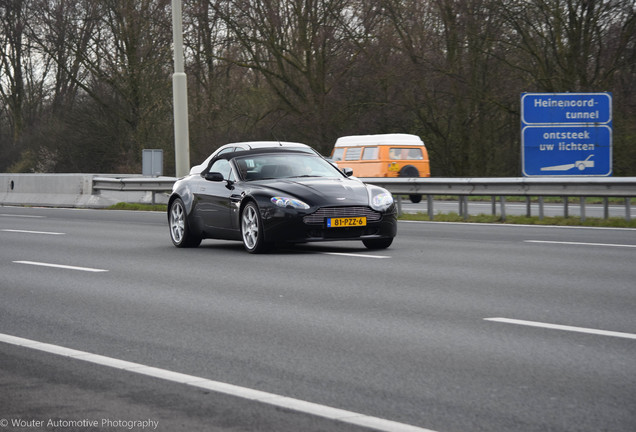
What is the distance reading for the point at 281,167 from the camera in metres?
14.6

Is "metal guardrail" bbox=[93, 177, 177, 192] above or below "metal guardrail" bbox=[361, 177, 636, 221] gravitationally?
above

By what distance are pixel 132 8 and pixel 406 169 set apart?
61.0 feet

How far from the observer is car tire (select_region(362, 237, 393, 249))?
552 inches

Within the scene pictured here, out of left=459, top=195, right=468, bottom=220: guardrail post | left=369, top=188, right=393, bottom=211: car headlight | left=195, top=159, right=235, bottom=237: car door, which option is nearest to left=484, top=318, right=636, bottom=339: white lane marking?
left=369, top=188, right=393, bottom=211: car headlight

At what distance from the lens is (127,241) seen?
1658cm

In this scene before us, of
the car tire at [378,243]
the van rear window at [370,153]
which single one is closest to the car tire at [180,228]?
the car tire at [378,243]

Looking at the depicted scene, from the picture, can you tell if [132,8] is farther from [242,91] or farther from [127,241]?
[127,241]

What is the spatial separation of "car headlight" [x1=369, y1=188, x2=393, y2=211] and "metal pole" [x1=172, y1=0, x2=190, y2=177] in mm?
11349

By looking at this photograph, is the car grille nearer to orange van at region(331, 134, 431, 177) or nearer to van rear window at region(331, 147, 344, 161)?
orange van at region(331, 134, 431, 177)

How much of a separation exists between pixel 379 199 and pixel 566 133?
9.83m

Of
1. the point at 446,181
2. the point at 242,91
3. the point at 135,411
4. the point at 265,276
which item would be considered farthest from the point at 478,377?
the point at 242,91

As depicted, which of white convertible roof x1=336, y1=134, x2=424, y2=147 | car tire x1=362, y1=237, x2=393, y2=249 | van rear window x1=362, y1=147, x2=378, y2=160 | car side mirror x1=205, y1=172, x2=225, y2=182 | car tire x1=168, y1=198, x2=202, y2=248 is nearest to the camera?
car tire x1=362, y1=237, x2=393, y2=249

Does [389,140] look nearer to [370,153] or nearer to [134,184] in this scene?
[370,153]

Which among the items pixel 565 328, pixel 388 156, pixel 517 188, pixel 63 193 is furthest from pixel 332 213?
pixel 388 156
